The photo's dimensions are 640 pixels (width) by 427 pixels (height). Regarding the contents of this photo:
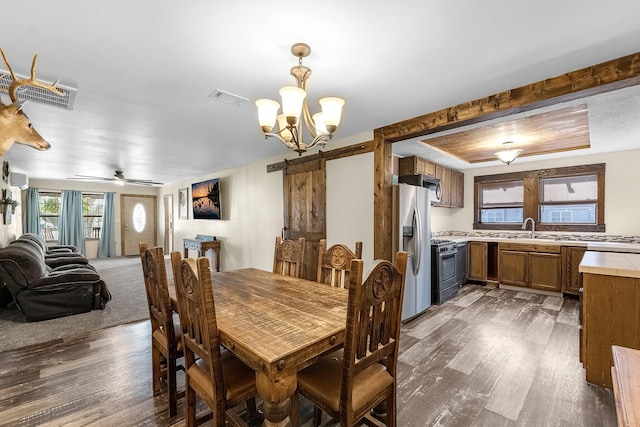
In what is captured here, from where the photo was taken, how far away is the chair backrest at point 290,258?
8.49ft

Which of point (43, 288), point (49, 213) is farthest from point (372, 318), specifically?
point (49, 213)

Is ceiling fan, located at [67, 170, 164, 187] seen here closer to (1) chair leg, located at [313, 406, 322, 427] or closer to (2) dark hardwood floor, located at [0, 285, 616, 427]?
(2) dark hardwood floor, located at [0, 285, 616, 427]

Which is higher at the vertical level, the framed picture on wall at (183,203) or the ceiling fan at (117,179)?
the ceiling fan at (117,179)

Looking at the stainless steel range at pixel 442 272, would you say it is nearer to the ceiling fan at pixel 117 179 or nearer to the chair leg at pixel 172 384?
the chair leg at pixel 172 384

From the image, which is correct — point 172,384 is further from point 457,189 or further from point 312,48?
point 457,189

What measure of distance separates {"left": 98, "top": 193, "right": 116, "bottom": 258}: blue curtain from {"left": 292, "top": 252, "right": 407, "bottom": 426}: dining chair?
9.30 metres

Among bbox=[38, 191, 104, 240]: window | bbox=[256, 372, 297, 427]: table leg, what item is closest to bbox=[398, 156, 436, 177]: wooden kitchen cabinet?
bbox=[256, 372, 297, 427]: table leg

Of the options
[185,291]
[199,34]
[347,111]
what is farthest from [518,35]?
[185,291]

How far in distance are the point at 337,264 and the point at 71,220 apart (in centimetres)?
901

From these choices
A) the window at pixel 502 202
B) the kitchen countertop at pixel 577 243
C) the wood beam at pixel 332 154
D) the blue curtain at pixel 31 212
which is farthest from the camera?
the blue curtain at pixel 31 212

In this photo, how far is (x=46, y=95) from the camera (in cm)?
224

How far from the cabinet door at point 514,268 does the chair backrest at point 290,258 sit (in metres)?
4.01

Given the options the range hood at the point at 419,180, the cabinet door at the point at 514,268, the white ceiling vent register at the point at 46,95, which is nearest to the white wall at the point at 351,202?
the range hood at the point at 419,180

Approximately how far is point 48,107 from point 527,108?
4.26 m
